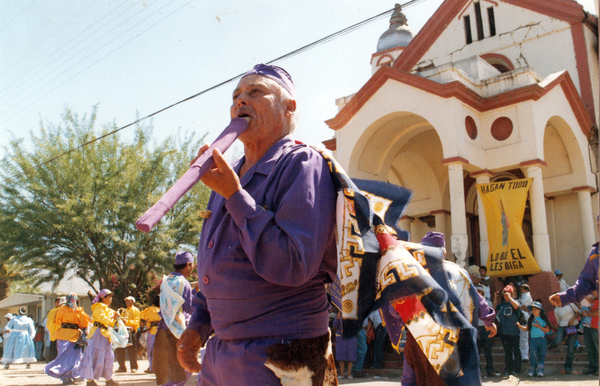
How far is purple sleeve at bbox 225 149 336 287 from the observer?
1821 millimetres

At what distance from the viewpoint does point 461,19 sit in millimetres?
19531

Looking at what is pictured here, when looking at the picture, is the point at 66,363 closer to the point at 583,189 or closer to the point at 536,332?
the point at 536,332

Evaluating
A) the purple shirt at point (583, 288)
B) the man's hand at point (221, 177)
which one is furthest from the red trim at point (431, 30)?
the man's hand at point (221, 177)

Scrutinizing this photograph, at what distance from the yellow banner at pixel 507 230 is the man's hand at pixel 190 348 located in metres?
11.8

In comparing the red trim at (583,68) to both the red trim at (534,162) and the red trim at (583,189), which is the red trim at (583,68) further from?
the red trim at (534,162)

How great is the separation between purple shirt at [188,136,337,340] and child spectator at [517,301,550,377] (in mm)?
8501

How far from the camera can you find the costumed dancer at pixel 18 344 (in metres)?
16.5

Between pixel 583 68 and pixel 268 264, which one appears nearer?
pixel 268 264

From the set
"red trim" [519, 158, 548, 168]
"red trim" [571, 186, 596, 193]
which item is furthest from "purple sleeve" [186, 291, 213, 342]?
"red trim" [571, 186, 596, 193]

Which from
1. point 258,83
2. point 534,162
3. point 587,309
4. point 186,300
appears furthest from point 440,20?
point 258,83

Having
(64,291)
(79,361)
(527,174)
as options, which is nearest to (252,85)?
(79,361)

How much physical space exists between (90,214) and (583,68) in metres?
17.0

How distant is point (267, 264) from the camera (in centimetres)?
183

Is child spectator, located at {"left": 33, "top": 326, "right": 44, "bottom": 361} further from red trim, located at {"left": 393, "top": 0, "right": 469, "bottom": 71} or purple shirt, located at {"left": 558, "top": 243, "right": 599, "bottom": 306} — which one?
purple shirt, located at {"left": 558, "top": 243, "right": 599, "bottom": 306}
